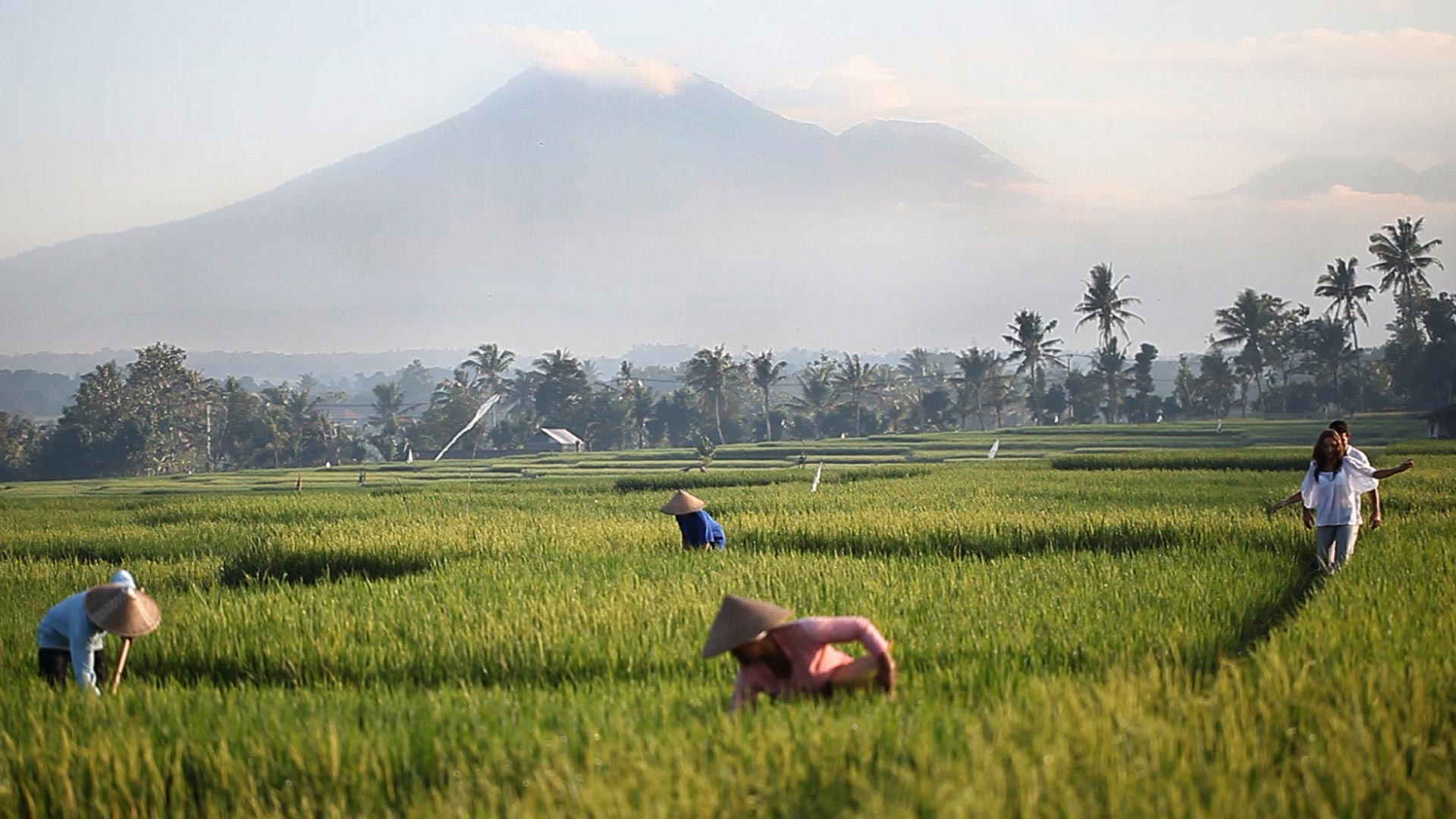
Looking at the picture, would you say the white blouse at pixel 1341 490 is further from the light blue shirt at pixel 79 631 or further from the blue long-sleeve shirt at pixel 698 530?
the light blue shirt at pixel 79 631

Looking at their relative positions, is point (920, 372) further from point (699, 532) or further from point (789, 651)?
point (789, 651)

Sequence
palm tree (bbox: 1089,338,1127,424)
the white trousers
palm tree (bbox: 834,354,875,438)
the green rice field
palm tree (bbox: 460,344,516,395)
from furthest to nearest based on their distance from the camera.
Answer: palm tree (bbox: 460,344,516,395)
palm tree (bbox: 834,354,875,438)
palm tree (bbox: 1089,338,1127,424)
the white trousers
the green rice field

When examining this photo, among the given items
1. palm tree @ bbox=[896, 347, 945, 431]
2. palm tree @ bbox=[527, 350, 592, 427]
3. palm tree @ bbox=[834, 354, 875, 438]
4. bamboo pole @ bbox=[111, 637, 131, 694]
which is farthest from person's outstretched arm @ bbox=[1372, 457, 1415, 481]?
palm tree @ bbox=[896, 347, 945, 431]

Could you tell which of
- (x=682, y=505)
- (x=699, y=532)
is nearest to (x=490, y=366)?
(x=699, y=532)

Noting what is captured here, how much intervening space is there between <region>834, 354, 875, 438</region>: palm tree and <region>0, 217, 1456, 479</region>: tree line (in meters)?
0.28

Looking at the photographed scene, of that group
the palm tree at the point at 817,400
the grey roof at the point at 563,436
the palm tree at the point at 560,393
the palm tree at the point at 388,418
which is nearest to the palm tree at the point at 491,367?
the palm tree at the point at 388,418

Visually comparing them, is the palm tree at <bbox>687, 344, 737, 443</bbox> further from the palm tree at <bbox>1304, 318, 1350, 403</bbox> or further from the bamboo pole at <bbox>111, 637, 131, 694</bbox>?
the bamboo pole at <bbox>111, 637, 131, 694</bbox>

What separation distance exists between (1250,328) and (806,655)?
75.1 metres

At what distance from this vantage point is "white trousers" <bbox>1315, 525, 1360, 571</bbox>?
28.7ft

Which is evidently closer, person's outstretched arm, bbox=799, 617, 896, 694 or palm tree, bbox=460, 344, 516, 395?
person's outstretched arm, bbox=799, 617, 896, 694

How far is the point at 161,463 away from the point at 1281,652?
222ft

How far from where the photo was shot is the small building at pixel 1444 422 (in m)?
42.2

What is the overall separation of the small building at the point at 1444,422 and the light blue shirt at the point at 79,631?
4507 cm

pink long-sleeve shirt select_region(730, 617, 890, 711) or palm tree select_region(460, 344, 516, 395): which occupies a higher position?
palm tree select_region(460, 344, 516, 395)
